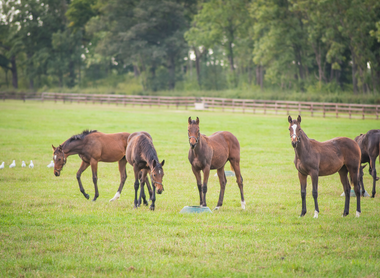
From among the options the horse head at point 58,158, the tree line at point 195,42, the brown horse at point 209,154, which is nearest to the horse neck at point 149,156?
the brown horse at point 209,154

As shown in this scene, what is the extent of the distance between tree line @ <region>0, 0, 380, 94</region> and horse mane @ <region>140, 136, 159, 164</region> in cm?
3770

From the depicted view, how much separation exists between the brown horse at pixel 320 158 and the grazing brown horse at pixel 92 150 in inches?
Result: 199

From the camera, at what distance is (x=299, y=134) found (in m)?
9.16

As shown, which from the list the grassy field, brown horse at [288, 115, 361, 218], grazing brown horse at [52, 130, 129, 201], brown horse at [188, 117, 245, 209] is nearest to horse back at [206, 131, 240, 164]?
brown horse at [188, 117, 245, 209]

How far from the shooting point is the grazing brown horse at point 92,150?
11.8 metres

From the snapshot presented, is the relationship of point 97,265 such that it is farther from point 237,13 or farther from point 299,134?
point 237,13

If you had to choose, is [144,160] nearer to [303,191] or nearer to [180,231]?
[180,231]

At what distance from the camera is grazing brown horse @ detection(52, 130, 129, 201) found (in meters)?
11.8

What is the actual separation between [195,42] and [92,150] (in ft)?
191

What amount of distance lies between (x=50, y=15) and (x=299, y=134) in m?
82.9

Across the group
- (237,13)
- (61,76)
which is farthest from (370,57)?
(61,76)

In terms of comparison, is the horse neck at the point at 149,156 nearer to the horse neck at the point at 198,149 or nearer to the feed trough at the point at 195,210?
the horse neck at the point at 198,149

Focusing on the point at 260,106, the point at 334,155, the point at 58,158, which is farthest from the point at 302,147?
the point at 260,106

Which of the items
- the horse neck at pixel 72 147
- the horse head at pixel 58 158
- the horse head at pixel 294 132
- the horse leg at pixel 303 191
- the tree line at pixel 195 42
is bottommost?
the horse leg at pixel 303 191
